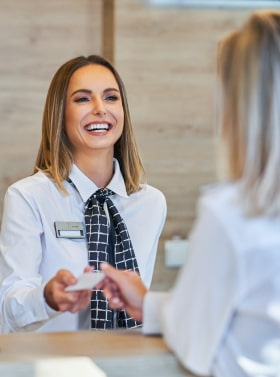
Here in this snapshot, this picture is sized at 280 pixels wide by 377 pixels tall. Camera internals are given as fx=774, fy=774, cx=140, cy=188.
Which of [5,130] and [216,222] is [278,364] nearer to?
[216,222]

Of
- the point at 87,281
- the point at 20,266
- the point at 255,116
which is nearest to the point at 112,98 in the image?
the point at 20,266

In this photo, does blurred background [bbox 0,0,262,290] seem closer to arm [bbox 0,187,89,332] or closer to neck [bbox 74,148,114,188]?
neck [bbox 74,148,114,188]

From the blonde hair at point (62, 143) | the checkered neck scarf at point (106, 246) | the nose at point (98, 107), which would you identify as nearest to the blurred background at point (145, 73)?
the blonde hair at point (62, 143)

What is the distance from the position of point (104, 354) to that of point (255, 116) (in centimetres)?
58

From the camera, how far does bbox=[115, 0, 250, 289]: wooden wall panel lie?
4.39m

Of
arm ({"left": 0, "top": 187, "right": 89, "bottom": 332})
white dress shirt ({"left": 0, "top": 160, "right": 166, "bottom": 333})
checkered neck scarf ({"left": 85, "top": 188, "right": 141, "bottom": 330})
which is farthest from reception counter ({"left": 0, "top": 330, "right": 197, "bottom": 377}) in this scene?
checkered neck scarf ({"left": 85, "top": 188, "right": 141, "bottom": 330})

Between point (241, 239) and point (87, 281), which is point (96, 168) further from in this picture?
point (241, 239)

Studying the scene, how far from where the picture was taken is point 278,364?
139 centimetres

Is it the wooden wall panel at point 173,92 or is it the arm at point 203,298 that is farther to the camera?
the wooden wall panel at point 173,92

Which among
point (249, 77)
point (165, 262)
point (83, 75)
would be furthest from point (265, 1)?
point (249, 77)

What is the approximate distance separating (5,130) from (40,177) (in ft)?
6.27

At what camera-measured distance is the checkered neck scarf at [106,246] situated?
236cm

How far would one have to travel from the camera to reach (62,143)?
2574mm

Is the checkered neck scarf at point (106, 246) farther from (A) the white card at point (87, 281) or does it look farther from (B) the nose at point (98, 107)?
(A) the white card at point (87, 281)
